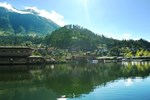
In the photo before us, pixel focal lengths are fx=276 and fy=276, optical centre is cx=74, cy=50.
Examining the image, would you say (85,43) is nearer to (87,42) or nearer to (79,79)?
(87,42)

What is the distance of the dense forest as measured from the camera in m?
158

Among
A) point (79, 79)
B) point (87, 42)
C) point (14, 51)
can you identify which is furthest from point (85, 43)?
point (79, 79)

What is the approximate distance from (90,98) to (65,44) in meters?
139

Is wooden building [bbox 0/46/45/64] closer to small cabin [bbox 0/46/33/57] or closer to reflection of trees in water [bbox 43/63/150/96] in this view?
small cabin [bbox 0/46/33/57]

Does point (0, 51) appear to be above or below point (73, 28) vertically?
below

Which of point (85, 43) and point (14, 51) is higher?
point (85, 43)

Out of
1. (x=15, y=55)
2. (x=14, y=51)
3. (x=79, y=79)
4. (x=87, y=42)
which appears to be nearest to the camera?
(x=79, y=79)

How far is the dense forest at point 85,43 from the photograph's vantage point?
157625 mm

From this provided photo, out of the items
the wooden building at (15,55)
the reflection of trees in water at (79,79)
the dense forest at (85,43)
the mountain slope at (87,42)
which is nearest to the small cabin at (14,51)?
the wooden building at (15,55)

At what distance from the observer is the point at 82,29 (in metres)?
189

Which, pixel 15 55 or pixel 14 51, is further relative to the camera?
pixel 14 51

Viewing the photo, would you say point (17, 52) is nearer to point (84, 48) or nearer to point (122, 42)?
point (84, 48)

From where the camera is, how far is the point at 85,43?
551ft

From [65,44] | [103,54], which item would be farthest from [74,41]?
[103,54]
